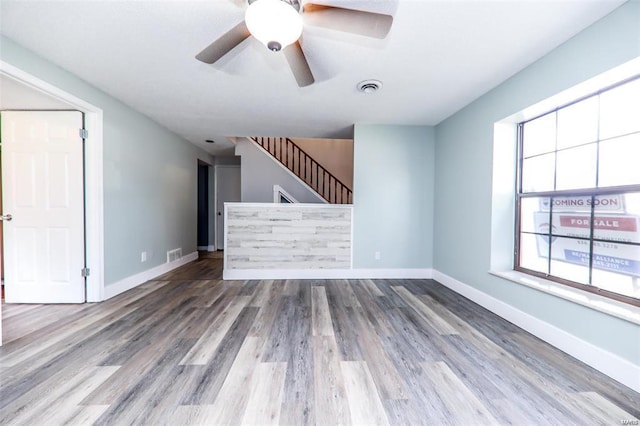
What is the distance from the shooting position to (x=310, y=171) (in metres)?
5.97

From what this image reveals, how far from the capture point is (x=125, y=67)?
2141 mm

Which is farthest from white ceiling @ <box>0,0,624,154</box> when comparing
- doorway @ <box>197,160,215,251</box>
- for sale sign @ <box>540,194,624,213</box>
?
doorway @ <box>197,160,215,251</box>

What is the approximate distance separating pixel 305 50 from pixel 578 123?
→ 229 cm

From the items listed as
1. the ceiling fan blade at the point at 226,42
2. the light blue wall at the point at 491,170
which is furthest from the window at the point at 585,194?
the ceiling fan blade at the point at 226,42

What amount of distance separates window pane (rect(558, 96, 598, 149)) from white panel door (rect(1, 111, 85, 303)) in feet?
15.5

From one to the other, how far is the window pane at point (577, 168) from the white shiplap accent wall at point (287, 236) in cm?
230

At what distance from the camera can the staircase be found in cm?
579

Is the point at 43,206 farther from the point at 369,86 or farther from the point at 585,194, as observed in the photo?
the point at 585,194

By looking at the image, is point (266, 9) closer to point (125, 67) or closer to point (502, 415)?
point (125, 67)

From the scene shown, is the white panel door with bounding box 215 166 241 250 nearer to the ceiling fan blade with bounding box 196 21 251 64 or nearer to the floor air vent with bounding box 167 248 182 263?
the floor air vent with bounding box 167 248 182 263

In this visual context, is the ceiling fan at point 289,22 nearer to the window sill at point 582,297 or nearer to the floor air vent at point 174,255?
the window sill at point 582,297

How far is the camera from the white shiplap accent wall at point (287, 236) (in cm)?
358

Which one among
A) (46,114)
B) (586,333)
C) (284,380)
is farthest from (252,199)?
(586,333)

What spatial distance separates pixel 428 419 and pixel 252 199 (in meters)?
4.64
